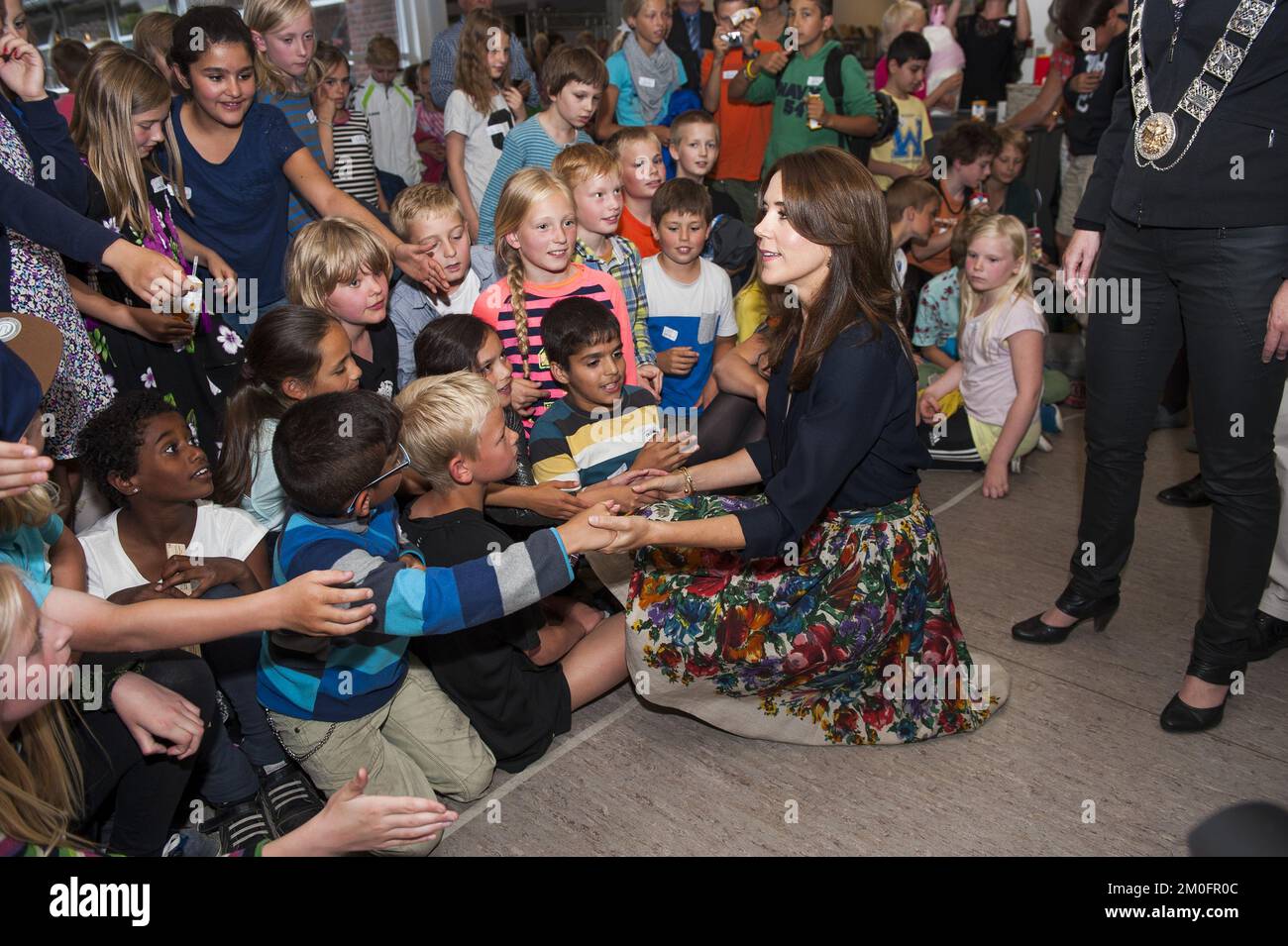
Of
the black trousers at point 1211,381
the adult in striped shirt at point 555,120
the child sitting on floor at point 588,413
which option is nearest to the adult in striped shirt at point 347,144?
the adult in striped shirt at point 555,120

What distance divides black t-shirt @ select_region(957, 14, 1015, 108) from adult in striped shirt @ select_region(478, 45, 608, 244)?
435 cm

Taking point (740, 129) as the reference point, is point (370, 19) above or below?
above

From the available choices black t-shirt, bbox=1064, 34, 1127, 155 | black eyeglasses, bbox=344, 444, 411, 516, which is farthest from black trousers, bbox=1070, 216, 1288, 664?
black t-shirt, bbox=1064, 34, 1127, 155

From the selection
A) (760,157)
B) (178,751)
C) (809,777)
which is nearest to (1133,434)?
(809,777)

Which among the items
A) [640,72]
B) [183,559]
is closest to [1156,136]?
[183,559]

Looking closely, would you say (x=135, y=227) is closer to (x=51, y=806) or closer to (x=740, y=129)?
(x=51, y=806)

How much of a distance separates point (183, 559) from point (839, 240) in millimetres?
1683

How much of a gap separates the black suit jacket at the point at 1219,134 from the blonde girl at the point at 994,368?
4.93 feet

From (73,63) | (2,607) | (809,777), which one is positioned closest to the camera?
(2,607)

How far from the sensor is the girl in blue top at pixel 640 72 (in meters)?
5.30

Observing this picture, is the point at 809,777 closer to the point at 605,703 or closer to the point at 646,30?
the point at 605,703

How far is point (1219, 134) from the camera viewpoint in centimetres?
220

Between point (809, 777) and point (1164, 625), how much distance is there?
1.30 metres

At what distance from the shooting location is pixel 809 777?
240 centimetres
